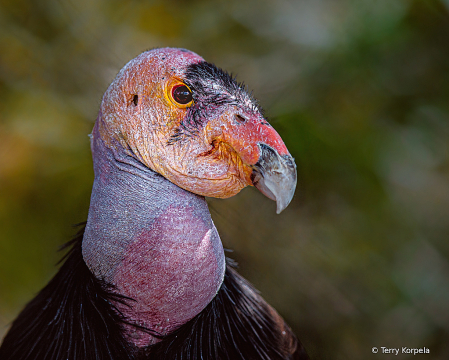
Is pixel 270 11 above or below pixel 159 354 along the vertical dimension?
above

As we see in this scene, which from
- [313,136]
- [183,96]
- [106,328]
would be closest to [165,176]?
[183,96]

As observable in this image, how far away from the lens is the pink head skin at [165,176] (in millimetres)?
1243

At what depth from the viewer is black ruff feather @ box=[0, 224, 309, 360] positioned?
1.33m

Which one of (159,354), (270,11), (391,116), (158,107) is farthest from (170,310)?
(270,11)

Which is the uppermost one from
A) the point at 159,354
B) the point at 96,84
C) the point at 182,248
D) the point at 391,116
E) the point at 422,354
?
the point at 96,84

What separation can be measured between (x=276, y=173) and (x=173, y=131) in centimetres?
36

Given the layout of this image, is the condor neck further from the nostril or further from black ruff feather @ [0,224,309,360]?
the nostril

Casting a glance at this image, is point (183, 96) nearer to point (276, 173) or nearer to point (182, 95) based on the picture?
point (182, 95)

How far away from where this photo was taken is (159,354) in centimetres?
140

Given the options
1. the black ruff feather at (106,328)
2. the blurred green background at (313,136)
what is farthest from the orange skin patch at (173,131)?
the blurred green background at (313,136)

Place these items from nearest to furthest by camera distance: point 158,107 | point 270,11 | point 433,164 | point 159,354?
1. point 158,107
2. point 159,354
3. point 433,164
4. point 270,11

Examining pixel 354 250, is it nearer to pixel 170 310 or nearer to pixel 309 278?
pixel 309 278

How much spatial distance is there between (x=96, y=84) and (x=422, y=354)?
3.49 metres

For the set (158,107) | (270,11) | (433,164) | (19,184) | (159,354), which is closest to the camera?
(158,107)
